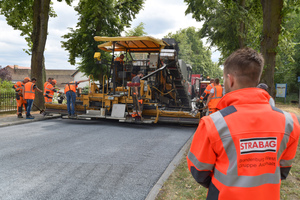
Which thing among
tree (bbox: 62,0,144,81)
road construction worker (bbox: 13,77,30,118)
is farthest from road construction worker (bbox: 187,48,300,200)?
tree (bbox: 62,0,144,81)

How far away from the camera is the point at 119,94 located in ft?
→ 31.8

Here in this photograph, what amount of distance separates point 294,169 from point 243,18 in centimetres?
1243

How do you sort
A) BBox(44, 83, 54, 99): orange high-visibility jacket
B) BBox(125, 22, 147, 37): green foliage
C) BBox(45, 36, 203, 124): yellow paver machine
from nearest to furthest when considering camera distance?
BBox(45, 36, 203, 124): yellow paver machine < BBox(44, 83, 54, 99): orange high-visibility jacket < BBox(125, 22, 147, 37): green foliage

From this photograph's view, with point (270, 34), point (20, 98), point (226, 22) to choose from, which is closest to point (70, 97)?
point (20, 98)

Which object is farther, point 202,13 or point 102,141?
point 202,13

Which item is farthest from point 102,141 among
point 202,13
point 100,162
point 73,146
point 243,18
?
point 202,13

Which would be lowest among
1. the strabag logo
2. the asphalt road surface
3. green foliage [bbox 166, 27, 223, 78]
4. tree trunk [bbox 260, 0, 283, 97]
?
the asphalt road surface

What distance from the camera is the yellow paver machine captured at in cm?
903

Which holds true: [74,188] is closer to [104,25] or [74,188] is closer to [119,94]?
[119,94]

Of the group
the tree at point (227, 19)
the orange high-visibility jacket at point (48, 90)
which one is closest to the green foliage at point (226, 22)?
the tree at point (227, 19)

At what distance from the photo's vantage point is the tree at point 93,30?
17.2 m

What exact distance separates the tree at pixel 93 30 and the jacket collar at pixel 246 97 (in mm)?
15914

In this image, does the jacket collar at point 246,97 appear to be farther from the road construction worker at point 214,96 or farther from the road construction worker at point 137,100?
the road construction worker at point 137,100

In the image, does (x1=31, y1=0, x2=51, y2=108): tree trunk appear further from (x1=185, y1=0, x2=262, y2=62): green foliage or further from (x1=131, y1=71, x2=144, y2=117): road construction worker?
(x1=185, y1=0, x2=262, y2=62): green foliage
